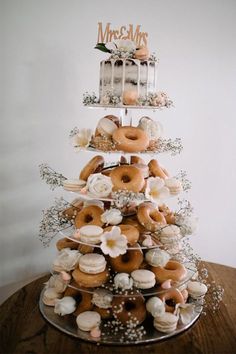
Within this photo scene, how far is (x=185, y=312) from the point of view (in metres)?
1.65

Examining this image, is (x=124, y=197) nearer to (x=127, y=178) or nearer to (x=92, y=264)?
(x=127, y=178)

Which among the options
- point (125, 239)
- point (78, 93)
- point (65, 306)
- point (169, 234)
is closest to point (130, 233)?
point (125, 239)

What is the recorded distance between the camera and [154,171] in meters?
1.69

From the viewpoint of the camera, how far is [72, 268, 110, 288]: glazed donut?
153 centimetres

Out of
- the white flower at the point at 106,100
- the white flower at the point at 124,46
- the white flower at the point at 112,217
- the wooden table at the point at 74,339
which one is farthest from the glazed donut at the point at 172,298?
the white flower at the point at 124,46

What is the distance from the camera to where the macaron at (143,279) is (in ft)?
5.03

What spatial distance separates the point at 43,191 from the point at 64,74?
0.68 m

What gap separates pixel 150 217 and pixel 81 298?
437 mm

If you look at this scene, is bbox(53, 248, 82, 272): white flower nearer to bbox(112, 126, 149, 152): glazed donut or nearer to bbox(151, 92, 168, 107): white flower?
bbox(112, 126, 149, 152): glazed donut

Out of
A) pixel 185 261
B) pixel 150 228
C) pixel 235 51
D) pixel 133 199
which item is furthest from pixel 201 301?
pixel 235 51

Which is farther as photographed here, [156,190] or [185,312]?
[185,312]

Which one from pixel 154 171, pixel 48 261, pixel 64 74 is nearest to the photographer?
pixel 154 171

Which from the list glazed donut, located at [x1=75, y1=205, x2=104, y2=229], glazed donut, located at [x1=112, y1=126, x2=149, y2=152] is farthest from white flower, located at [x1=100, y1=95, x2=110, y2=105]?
glazed donut, located at [x1=75, y1=205, x2=104, y2=229]

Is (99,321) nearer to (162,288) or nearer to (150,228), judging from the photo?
(162,288)
